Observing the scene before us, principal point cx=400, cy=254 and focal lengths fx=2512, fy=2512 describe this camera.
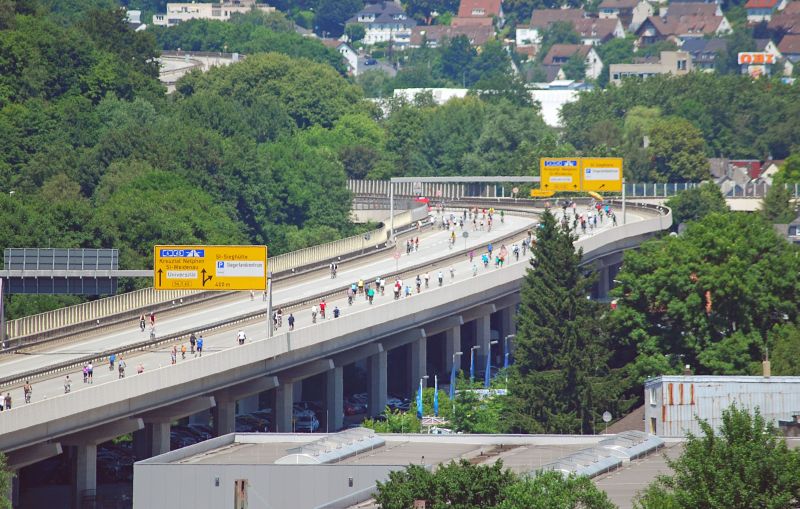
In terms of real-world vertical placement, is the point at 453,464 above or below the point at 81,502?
above

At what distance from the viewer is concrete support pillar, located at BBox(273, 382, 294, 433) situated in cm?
13888

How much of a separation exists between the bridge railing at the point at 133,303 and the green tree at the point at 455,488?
183ft

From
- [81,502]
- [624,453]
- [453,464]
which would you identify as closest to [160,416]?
[81,502]

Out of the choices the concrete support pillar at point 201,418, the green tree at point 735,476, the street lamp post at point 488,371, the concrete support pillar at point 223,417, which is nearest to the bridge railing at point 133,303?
the concrete support pillar at point 201,418

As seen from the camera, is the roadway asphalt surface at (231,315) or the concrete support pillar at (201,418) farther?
the concrete support pillar at (201,418)

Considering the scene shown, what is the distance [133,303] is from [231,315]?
5646 millimetres

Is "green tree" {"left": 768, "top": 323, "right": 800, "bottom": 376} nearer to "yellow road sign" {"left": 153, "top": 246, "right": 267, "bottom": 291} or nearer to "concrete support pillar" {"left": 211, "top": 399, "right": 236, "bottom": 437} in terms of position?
"yellow road sign" {"left": 153, "top": 246, "right": 267, "bottom": 291}

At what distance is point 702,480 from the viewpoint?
2906 inches

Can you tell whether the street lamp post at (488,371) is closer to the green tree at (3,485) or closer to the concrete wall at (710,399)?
the concrete wall at (710,399)

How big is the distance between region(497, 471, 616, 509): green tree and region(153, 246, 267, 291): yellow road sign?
58.4m

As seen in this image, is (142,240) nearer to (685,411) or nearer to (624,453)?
(685,411)

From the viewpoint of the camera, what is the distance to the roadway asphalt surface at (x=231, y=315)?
12244 cm

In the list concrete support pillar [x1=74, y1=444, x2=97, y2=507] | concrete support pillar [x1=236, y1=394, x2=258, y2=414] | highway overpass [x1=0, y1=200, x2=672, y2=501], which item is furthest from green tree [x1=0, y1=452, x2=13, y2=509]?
concrete support pillar [x1=236, y1=394, x2=258, y2=414]

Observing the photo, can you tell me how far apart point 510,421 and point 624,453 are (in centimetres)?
4203
